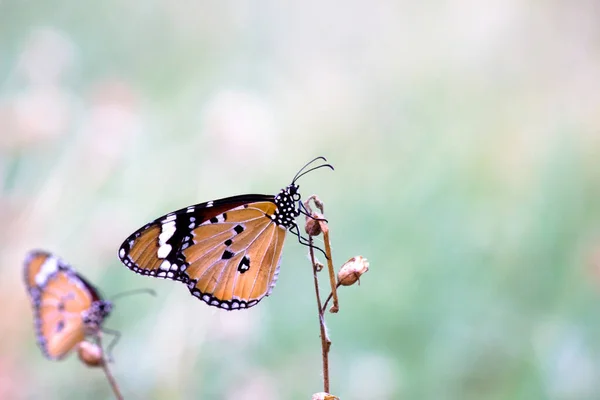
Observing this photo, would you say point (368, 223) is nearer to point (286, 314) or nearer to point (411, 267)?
point (411, 267)

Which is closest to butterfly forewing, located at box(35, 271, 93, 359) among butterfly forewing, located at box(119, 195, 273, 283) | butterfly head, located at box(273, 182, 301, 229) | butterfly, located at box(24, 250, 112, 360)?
butterfly, located at box(24, 250, 112, 360)

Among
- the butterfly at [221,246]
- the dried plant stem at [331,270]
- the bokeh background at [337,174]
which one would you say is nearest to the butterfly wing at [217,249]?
the butterfly at [221,246]

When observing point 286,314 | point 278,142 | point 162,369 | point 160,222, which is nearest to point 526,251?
point 286,314

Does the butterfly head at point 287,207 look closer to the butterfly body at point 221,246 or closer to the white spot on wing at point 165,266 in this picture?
the butterfly body at point 221,246

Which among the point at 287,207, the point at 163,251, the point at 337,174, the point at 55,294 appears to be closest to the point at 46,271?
the point at 55,294

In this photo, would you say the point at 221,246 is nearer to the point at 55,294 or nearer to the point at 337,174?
the point at 55,294

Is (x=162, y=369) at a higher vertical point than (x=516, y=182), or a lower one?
lower
